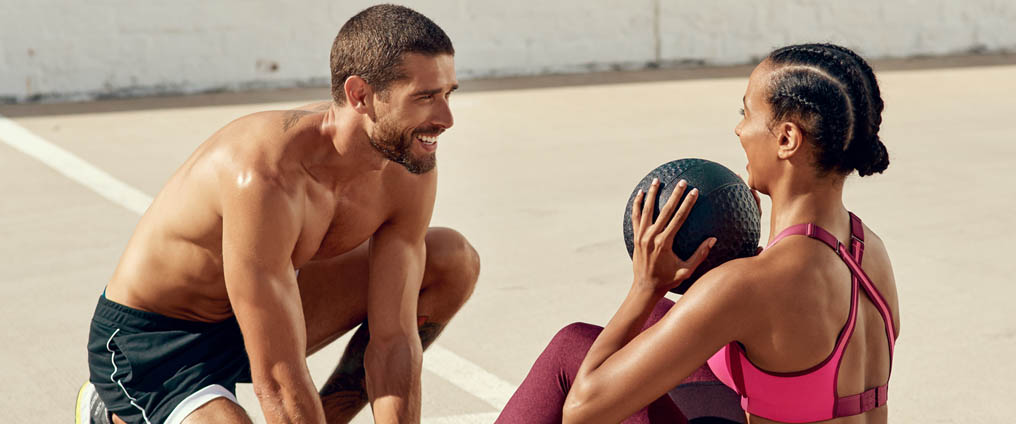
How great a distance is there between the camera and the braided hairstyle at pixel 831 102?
2434mm

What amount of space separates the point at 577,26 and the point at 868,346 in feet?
32.2

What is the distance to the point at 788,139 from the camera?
8.18 feet

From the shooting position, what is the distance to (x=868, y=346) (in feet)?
8.46

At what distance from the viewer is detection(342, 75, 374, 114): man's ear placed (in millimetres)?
3062

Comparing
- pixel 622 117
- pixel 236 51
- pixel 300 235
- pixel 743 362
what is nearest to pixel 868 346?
pixel 743 362

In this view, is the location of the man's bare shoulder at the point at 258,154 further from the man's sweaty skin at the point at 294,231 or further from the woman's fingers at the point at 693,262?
the woman's fingers at the point at 693,262

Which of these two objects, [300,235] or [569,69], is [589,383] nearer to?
[300,235]

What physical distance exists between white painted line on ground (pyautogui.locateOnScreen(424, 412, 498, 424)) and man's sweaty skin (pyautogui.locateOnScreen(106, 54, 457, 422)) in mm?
727

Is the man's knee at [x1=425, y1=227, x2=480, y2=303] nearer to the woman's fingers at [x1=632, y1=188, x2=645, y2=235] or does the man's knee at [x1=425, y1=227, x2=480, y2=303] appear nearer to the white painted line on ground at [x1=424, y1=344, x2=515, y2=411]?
the white painted line on ground at [x1=424, y1=344, x2=515, y2=411]

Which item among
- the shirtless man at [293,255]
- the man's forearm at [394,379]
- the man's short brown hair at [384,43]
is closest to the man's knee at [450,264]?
the shirtless man at [293,255]

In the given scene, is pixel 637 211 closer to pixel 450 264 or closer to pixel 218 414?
pixel 450 264

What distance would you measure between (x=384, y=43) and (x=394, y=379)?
926mm

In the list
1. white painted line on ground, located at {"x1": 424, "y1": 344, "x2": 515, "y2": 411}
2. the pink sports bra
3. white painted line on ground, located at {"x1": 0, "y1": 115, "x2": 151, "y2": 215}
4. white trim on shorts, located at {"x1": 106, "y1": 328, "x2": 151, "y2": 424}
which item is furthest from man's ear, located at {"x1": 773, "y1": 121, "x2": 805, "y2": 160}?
white painted line on ground, located at {"x1": 0, "y1": 115, "x2": 151, "y2": 215}

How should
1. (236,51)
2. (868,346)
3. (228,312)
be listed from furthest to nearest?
(236,51) < (228,312) < (868,346)
